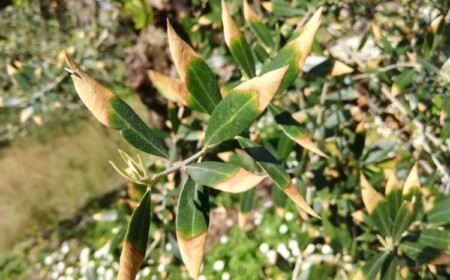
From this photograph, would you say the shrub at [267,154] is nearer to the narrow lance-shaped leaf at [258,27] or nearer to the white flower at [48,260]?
the narrow lance-shaped leaf at [258,27]

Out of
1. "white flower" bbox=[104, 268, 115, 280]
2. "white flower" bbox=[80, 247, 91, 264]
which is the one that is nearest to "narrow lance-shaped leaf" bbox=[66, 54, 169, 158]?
"white flower" bbox=[104, 268, 115, 280]

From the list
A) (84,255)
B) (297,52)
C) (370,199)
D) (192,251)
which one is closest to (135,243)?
(192,251)

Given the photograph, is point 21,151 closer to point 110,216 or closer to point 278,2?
point 110,216

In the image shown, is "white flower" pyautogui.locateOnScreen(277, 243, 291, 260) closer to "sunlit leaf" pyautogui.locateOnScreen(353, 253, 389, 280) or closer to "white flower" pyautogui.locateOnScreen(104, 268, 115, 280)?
"white flower" pyautogui.locateOnScreen(104, 268, 115, 280)

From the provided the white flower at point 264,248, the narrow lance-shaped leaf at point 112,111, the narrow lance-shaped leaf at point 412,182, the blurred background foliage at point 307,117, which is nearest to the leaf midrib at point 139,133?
the narrow lance-shaped leaf at point 112,111

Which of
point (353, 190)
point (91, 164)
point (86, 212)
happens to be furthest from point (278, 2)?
point (91, 164)
